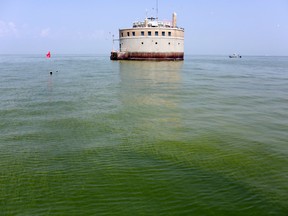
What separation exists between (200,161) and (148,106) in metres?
10.4

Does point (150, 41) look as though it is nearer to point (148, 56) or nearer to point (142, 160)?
point (148, 56)

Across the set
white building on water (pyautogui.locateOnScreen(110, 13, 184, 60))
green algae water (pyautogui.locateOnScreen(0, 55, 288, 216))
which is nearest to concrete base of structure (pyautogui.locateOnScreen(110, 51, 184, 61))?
white building on water (pyautogui.locateOnScreen(110, 13, 184, 60))

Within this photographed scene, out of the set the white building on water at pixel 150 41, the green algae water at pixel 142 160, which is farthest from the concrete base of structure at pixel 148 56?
the green algae water at pixel 142 160

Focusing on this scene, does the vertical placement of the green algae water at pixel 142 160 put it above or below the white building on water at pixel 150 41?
below


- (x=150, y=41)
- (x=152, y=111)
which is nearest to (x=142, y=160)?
(x=152, y=111)

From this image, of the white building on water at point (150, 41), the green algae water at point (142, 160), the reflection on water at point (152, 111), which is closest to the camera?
the green algae water at point (142, 160)

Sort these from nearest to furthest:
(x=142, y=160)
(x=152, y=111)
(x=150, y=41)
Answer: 1. (x=142, y=160)
2. (x=152, y=111)
3. (x=150, y=41)

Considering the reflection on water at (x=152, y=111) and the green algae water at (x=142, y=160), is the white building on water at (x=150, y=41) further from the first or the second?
the green algae water at (x=142, y=160)

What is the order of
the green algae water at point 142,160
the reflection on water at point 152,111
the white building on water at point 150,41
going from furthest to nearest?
the white building on water at point 150,41 < the reflection on water at point 152,111 < the green algae water at point 142,160

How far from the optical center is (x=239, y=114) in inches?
696

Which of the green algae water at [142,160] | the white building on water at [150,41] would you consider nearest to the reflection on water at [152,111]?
the green algae water at [142,160]

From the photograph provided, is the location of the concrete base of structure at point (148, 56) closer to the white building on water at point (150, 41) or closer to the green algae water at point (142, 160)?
the white building on water at point (150, 41)

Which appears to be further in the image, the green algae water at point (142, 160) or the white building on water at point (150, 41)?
the white building on water at point (150, 41)

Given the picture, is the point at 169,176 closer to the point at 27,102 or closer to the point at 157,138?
the point at 157,138
